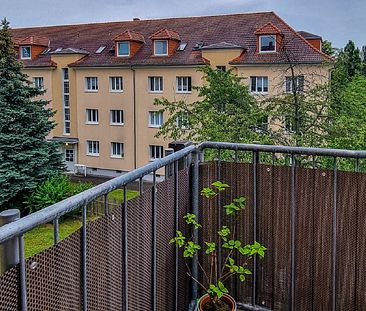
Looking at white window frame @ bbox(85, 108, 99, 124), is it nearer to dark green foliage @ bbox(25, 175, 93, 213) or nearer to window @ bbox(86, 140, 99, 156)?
window @ bbox(86, 140, 99, 156)

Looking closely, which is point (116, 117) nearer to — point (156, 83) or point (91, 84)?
point (91, 84)

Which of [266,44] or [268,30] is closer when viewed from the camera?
[268,30]

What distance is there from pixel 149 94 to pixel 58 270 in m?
21.2

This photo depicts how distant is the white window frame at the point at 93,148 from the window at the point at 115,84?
305cm

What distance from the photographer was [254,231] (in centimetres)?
280

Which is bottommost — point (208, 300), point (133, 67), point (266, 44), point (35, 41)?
point (208, 300)

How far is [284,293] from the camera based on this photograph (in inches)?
110

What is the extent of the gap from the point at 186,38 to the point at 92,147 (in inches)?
303

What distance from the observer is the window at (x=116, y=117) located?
23531 mm

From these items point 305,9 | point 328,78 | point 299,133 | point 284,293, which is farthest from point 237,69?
point 284,293

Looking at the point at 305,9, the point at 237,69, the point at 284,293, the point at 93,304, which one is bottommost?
the point at 284,293

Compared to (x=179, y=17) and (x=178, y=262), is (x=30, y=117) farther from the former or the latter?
(x=178, y=262)

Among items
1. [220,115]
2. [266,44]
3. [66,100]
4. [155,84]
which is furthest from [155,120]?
[220,115]

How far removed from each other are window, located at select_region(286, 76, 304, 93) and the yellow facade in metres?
11.2
